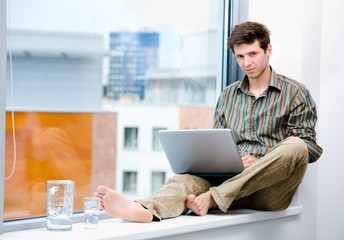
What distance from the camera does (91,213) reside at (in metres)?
1.85

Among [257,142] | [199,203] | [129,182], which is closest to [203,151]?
[199,203]

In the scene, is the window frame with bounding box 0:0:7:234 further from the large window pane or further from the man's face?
the man's face

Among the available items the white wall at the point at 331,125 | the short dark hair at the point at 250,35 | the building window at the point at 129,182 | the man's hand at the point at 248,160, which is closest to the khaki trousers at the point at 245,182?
the man's hand at the point at 248,160

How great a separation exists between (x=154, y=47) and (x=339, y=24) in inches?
37.8

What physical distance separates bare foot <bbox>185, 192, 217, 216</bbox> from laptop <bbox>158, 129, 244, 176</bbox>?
130mm

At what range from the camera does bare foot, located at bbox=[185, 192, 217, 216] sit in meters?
2.12

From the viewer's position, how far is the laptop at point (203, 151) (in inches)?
81.9

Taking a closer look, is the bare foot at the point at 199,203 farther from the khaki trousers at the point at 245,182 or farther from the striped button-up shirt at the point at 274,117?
the striped button-up shirt at the point at 274,117

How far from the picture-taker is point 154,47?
2.62m

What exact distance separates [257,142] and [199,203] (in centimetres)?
42

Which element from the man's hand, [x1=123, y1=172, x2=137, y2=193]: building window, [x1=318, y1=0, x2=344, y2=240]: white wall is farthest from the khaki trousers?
[x1=318, y1=0, x2=344, y2=240]: white wall

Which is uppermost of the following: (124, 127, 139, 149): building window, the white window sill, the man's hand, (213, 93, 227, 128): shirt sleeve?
(213, 93, 227, 128): shirt sleeve

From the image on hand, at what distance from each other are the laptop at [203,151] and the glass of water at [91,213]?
0.45 metres

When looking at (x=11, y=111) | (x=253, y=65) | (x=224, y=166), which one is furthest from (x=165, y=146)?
(x=11, y=111)
